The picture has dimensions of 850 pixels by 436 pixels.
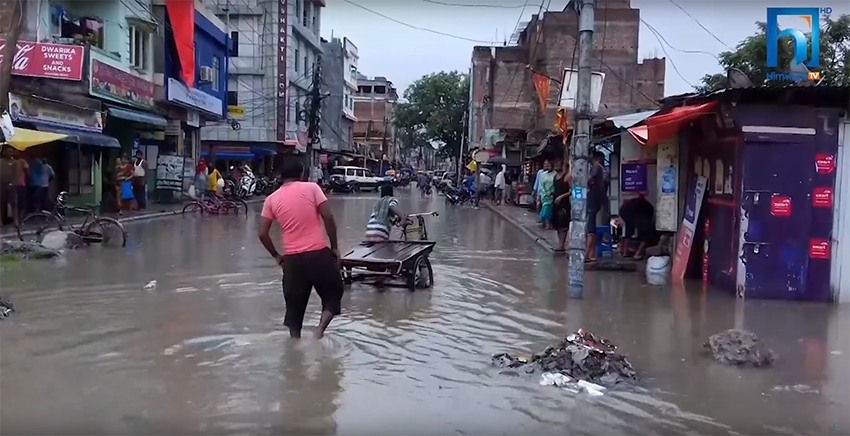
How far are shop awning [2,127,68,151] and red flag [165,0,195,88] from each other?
1282 cm

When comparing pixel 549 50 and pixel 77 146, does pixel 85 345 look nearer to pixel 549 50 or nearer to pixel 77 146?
pixel 77 146

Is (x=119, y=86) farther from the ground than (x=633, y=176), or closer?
farther from the ground

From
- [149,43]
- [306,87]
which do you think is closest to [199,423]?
[149,43]

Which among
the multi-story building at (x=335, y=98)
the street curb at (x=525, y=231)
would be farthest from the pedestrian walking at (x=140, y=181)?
the multi-story building at (x=335, y=98)

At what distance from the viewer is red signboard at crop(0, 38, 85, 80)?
67.6ft

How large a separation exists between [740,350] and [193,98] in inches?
1130

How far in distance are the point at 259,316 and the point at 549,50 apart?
117 ft

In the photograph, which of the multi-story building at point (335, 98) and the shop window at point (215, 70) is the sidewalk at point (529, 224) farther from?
the multi-story building at point (335, 98)

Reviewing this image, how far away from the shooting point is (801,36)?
1406 centimetres

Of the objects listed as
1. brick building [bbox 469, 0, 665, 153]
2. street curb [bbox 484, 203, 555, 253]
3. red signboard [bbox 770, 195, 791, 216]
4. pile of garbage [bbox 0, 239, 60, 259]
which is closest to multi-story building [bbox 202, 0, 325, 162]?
brick building [bbox 469, 0, 665, 153]

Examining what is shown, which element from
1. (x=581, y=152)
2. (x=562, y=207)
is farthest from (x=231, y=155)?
(x=581, y=152)

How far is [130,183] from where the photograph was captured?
25641 mm

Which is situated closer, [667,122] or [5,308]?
[5,308]

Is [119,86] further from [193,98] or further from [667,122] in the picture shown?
[667,122]
